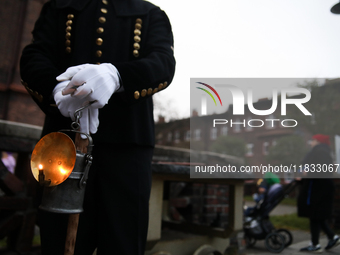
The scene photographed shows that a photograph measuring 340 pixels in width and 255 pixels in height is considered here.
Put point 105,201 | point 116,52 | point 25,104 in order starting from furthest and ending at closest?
point 25,104
point 116,52
point 105,201

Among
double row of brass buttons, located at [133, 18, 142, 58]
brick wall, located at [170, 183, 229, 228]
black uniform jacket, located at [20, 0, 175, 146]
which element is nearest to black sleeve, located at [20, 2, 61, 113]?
black uniform jacket, located at [20, 0, 175, 146]

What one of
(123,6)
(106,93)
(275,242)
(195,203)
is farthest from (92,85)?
(275,242)

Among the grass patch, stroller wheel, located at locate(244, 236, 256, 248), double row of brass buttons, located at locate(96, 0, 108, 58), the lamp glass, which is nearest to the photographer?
the lamp glass

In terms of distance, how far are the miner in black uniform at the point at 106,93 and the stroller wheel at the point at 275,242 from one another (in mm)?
3939

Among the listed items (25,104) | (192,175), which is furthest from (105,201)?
(25,104)

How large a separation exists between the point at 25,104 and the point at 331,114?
23.7 feet

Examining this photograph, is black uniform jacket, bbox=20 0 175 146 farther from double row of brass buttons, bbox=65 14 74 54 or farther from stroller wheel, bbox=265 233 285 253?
stroller wheel, bbox=265 233 285 253

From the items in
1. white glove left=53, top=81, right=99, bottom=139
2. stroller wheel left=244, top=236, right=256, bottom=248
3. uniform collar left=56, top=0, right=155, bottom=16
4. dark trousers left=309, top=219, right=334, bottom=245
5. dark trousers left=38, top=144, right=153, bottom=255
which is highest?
uniform collar left=56, top=0, right=155, bottom=16

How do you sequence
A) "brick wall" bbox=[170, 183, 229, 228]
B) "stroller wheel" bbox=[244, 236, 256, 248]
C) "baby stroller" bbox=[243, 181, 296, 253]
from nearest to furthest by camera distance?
"brick wall" bbox=[170, 183, 229, 228], "baby stroller" bbox=[243, 181, 296, 253], "stroller wheel" bbox=[244, 236, 256, 248]

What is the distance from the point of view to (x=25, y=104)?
8297mm

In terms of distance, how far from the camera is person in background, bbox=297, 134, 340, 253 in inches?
171

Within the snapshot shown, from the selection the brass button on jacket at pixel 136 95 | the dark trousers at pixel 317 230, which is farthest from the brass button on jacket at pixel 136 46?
the dark trousers at pixel 317 230

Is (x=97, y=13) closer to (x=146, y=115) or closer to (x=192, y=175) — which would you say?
(x=146, y=115)

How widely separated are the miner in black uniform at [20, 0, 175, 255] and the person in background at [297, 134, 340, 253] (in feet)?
12.4
